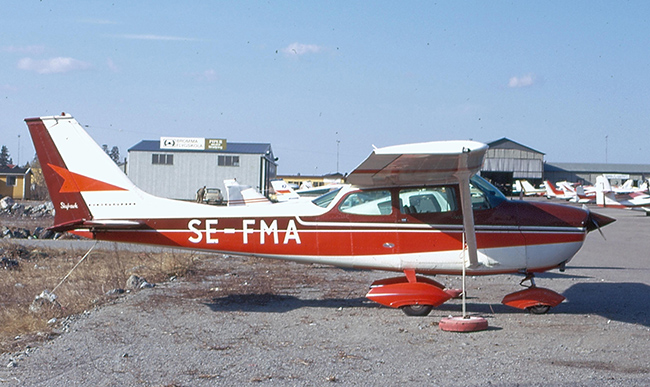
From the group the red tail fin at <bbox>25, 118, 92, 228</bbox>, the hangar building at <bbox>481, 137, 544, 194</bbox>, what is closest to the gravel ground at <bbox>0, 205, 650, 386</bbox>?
the red tail fin at <bbox>25, 118, 92, 228</bbox>

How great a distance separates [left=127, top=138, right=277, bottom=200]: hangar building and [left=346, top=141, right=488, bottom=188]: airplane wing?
1769 inches

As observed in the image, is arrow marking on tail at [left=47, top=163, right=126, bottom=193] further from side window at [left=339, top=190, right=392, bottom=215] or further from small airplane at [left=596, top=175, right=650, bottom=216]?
small airplane at [left=596, top=175, right=650, bottom=216]

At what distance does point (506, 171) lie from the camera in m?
77.2

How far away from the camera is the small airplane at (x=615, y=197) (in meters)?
43.9

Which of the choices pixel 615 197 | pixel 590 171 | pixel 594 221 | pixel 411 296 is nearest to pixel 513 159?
pixel 590 171

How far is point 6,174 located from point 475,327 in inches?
2251

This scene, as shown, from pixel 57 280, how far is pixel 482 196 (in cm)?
783

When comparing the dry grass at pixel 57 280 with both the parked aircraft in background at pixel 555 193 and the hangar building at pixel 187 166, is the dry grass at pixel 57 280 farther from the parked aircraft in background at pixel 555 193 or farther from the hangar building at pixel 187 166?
the parked aircraft in background at pixel 555 193

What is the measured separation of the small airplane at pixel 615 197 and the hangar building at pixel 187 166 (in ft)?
90.7

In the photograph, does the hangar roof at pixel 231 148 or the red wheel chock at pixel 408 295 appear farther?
the hangar roof at pixel 231 148

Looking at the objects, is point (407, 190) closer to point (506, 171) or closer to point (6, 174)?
point (6, 174)

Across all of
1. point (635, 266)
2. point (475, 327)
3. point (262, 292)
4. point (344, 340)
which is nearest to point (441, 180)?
point (475, 327)

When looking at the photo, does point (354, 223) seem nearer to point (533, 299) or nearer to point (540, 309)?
point (533, 299)

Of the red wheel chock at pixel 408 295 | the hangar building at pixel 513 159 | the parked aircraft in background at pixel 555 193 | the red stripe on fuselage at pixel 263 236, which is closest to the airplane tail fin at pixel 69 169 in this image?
the red stripe on fuselage at pixel 263 236
